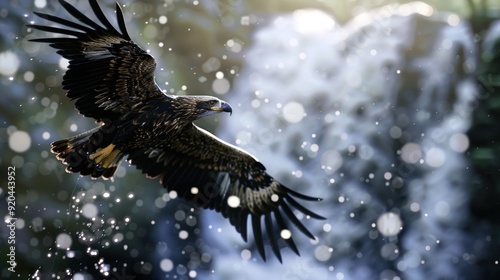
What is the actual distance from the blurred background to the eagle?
0.42ft

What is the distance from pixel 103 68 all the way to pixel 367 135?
1.19 meters

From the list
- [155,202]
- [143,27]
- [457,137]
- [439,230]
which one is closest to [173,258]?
[155,202]

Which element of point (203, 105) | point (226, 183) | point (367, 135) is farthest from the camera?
point (367, 135)

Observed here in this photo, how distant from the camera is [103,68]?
2.11m

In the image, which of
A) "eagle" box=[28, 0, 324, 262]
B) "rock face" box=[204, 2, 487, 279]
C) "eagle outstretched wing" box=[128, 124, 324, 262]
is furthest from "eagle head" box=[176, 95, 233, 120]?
"rock face" box=[204, 2, 487, 279]

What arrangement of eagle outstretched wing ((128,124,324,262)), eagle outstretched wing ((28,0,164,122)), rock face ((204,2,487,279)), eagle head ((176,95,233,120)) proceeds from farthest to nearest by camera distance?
rock face ((204,2,487,279)) → eagle outstretched wing ((128,124,324,262)) → eagle head ((176,95,233,120)) → eagle outstretched wing ((28,0,164,122))

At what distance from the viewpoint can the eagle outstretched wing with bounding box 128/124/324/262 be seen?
2.43m

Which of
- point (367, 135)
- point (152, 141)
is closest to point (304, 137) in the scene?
point (367, 135)

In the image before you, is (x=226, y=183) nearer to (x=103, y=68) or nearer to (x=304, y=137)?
(x=304, y=137)

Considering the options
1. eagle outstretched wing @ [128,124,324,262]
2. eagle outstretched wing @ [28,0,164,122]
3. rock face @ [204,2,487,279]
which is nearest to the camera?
eagle outstretched wing @ [28,0,164,122]

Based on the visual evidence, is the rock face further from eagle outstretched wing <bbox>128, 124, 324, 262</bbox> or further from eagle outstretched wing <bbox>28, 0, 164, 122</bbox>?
eagle outstretched wing <bbox>28, 0, 164, 122</bbox>

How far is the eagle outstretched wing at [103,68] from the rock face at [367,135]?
1.64ft

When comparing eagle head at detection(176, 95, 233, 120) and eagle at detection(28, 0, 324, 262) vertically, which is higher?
eagle head at detection(176, 95, 233, 120)

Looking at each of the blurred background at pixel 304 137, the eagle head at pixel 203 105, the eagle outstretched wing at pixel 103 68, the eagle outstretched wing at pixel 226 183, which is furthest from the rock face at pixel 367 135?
the eagle outstretched wing at pixel 103 68
